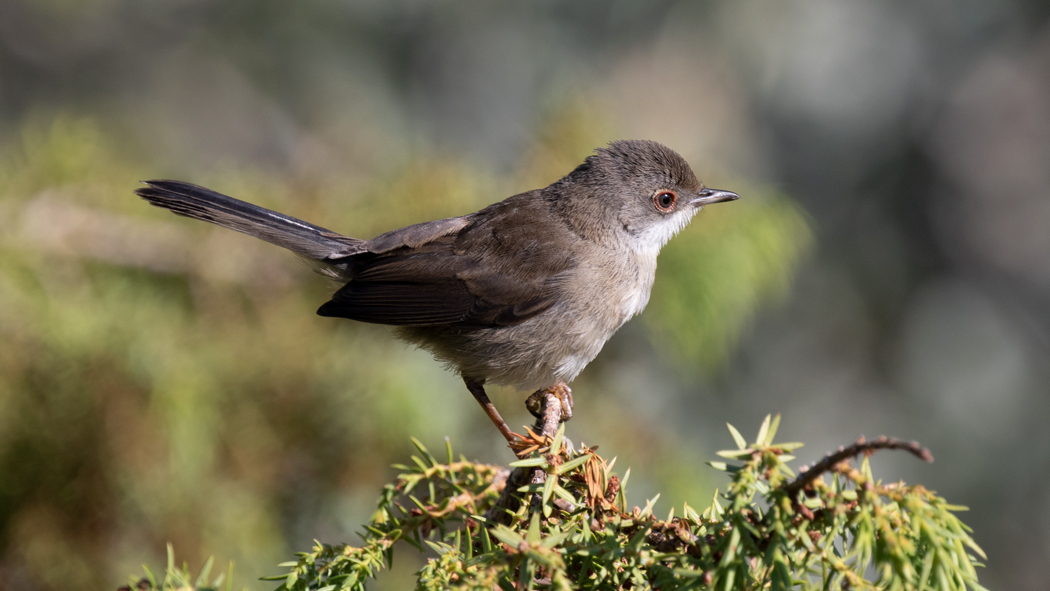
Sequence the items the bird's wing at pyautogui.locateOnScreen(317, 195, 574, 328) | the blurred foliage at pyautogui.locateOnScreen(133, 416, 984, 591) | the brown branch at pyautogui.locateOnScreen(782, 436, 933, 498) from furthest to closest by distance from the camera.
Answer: the bird's wing at pyautogui.locateOnScreen(317, 195, 574, 328)
the blurred foliage at pyautogui.locateOnScreen(133, 416, 984, 591)
the brown branch at pyautogui.locateOnScreen(782, 436, 933, 498)

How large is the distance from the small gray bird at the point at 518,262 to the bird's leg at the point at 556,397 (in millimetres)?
10

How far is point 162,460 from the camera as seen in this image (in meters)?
3.21

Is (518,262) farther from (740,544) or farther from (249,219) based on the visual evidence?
(740,544)

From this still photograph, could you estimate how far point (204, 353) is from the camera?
3461mm

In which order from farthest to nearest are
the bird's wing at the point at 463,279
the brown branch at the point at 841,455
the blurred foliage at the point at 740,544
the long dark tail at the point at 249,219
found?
the bird's wing at the point at 463,279
the long dark tail at the point at 249,219
the blurred foliage at the point at 740,544
the brown branch at the point at 841,455

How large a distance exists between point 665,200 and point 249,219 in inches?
75.9

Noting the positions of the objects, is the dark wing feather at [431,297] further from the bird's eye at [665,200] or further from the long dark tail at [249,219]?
the bird's eye at [665,200]

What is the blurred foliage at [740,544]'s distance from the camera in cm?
149

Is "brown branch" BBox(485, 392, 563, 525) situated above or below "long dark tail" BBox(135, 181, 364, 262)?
below

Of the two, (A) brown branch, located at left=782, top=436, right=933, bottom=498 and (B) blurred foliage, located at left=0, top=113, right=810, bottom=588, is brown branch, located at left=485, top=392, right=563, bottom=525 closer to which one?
(A) brown branch, located at left=782, top=436, right=933, bottom=498

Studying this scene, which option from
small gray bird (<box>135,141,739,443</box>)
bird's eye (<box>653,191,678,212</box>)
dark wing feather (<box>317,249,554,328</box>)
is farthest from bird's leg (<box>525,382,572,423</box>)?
bird's eye (<box>653,191,678,212</box>)

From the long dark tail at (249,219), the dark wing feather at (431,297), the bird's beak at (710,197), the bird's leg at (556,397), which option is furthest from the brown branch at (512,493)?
the bird's beak at (710,197)

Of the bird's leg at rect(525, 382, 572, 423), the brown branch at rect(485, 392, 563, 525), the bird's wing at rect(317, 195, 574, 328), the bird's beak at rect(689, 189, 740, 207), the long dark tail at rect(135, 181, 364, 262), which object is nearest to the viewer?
the brown branch at rect(485, 392, 563, 525)

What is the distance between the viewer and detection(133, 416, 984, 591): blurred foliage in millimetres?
1487
